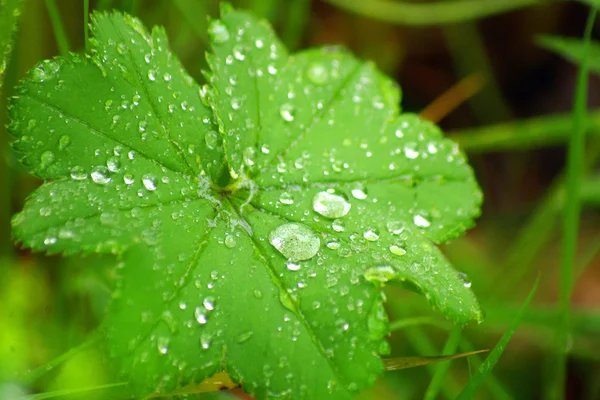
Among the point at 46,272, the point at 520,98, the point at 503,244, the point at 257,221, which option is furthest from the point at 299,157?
the point at 520,98

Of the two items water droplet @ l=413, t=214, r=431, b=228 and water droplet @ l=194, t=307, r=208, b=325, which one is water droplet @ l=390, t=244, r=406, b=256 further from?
water droplet @ l=194, t=307, r=208, b=325

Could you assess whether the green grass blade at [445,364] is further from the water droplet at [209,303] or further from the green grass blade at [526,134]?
the green grass blade at [526,134]

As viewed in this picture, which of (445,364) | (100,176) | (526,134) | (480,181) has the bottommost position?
(480,181)

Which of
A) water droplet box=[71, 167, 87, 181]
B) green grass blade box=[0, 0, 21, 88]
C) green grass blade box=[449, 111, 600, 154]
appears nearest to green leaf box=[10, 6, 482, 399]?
water droplet box=[71, 167, 87, 181]

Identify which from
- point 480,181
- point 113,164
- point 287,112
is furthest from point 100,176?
point 480,181

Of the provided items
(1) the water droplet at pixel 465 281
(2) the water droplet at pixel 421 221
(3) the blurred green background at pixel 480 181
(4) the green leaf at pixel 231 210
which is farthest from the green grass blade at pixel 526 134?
(1) the water droplet at pixel 465 281

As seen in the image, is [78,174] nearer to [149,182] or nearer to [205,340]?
[149,182]

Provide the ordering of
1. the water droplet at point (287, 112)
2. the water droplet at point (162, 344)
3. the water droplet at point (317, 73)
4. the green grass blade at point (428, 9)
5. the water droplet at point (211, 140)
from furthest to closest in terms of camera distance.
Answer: the green grass blade at point (428, 9) < the water droplet at point (317, 73) < the water droplet at point (287, 112) < the water droplet at point (211, 140) < the water droplet at point (162, 344)

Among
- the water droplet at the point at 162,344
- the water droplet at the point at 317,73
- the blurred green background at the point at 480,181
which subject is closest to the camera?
the water droplet at the point at 162,344
